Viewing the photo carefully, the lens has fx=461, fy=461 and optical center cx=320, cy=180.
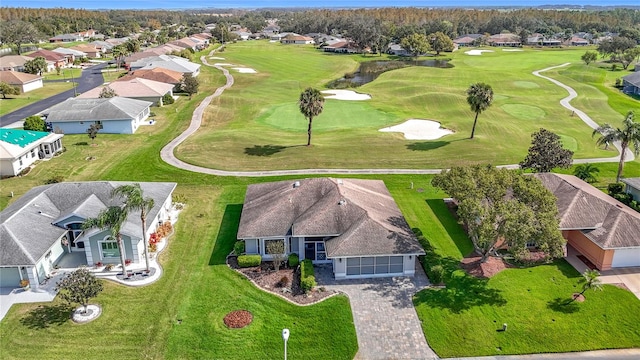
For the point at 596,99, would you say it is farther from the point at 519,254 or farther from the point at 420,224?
the point at 519,254

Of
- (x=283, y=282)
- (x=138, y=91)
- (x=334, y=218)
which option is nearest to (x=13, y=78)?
(x=138, y=91)

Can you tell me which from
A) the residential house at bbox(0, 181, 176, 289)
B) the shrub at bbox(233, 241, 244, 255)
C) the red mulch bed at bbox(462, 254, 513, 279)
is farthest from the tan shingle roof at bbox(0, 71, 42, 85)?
the red mulch bed at bbox(462, 254, 513, 279)

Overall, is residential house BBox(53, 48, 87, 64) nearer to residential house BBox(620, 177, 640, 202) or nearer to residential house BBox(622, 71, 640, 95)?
residential house BBox(620, 177, 640, 202)

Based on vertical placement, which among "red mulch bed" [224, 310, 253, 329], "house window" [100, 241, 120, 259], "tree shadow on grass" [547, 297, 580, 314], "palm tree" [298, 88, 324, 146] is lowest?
"tree shadow on grass" [547, 297, 580, 314]

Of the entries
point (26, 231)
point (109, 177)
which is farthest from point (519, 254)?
point (109, 177)

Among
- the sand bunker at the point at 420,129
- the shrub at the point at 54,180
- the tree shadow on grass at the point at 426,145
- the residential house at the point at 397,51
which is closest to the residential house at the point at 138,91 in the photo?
the shrub at the point at 54,180

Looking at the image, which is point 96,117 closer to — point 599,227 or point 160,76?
point 160,76

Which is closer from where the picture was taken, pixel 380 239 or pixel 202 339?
pixel 202 339
